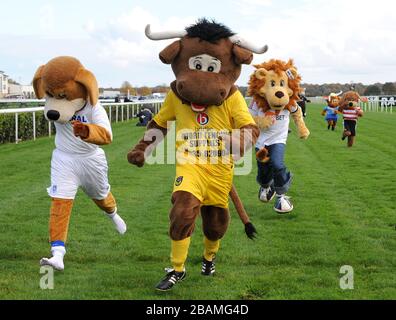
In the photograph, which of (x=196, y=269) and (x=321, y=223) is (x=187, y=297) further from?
(x=321, y=223)

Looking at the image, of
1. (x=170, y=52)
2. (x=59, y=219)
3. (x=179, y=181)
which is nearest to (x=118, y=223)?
(x=59, y=219)

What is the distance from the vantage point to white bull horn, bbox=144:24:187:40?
5.86 m

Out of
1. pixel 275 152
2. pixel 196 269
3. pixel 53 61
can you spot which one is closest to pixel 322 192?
pixel 275 152

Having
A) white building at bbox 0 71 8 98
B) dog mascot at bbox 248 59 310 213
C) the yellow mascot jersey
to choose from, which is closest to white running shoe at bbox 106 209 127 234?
the yellow mascot jersey

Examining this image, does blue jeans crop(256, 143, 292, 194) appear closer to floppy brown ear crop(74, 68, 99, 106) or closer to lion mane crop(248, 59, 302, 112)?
lion mane crop(248, 59, 302, 112)

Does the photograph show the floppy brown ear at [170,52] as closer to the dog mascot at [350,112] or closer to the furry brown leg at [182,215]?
the furry brown leg at [182,215]

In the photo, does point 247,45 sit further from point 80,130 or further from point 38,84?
point 38,84

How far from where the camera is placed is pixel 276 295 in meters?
5.52

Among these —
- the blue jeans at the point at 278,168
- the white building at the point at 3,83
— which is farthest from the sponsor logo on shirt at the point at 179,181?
the white building at the point at 3,83

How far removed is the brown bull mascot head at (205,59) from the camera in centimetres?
579

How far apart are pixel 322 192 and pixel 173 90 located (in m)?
5.69

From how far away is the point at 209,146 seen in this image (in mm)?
5879

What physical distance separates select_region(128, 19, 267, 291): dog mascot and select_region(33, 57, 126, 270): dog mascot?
1.83ft

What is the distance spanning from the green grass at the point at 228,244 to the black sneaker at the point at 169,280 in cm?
7
